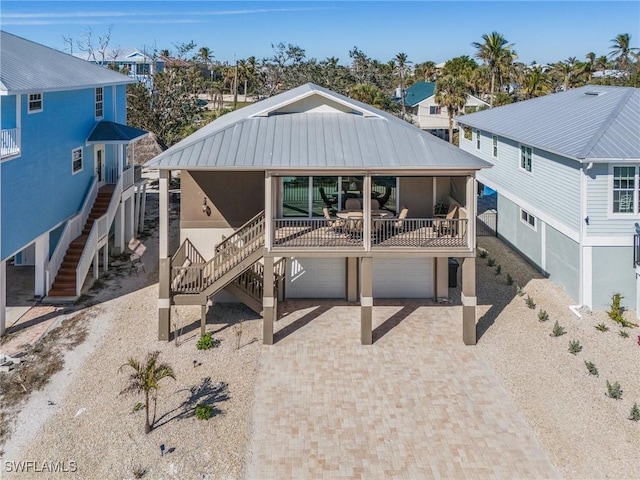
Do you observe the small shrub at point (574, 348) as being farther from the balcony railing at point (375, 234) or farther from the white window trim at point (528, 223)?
the white window trim at point (528, 223)

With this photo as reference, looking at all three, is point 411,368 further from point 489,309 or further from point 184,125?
point 184,125

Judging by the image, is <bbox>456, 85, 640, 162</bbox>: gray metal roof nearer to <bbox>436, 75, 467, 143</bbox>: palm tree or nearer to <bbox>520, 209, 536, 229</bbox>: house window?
<bbox>520, 209, 536, 229</bbox>: house window

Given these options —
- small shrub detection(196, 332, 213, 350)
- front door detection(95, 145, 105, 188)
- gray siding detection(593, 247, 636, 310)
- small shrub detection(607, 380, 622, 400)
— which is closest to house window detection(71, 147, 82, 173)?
front door detection(95, 145, 105, 188)

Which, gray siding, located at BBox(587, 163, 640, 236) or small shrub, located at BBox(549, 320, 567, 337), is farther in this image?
gray siding, located at BBox(587, 163, 640, 236)

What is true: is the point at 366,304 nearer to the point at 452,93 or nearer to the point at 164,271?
the point at 164,271

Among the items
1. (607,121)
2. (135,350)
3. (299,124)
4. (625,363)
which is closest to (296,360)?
(135,350)

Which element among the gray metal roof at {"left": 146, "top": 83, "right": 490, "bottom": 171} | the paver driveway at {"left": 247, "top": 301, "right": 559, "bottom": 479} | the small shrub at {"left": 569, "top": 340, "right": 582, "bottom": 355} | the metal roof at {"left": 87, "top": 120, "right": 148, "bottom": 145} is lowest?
the paver driveway at {"left": 247, "top": 301, "right": 559, "bottom": 479}

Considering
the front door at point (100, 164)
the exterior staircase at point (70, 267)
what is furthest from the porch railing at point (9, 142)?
the front door at point (100, 164)
